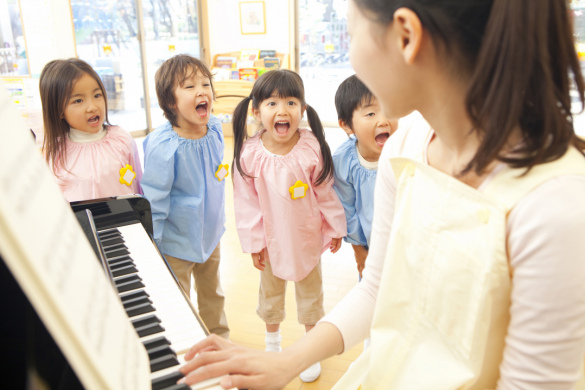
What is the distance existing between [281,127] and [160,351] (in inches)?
55.1

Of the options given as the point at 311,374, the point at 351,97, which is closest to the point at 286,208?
the point at 351,97

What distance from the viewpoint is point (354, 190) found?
2.10 m

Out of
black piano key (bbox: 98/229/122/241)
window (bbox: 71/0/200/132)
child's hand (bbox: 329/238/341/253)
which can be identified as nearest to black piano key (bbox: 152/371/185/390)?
black piano key (bbox: 98/229/122/241)

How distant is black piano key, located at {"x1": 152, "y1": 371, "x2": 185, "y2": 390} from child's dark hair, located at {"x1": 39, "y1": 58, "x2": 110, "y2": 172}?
148 centimetres

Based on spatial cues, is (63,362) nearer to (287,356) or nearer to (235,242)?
(287,356)

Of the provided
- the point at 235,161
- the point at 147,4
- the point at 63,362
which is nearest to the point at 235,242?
the point at 235,161

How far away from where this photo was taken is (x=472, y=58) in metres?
0.69

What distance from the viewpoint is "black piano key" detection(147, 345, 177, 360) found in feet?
2.58

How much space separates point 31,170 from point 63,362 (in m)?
0.30

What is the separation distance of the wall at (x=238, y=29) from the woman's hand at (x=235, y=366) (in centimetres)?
725

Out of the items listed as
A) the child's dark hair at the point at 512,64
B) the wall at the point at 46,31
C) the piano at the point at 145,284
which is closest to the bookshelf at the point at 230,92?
the wall at the point at 46,31

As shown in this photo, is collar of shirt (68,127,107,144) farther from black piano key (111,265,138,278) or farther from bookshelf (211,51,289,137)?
bookshelf (211,51,289,137)

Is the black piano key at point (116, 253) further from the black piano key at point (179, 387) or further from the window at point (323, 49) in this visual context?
the window at point (323, 49)

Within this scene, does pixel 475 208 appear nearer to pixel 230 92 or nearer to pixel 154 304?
pixel 154 304
